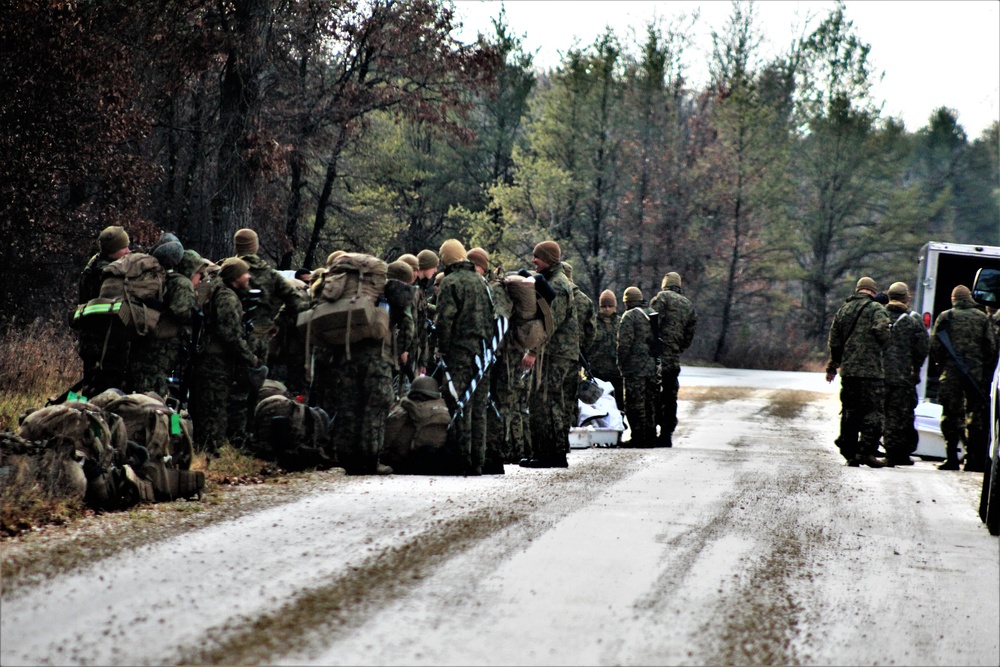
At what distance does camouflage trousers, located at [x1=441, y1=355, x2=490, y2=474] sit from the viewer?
35.4ft

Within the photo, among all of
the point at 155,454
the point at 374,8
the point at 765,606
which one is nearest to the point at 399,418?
the point at 155,454

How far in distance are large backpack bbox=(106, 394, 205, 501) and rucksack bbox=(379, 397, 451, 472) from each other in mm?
2248

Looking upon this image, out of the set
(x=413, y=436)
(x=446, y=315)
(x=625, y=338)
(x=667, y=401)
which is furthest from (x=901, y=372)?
(x=413, y=436)

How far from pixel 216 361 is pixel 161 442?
2159 mm

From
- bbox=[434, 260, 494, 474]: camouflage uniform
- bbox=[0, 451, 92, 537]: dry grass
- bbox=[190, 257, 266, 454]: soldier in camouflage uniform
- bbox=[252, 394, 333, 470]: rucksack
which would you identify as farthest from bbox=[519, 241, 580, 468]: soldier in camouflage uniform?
bbox=[0, 451, 92, 537]: dry grass

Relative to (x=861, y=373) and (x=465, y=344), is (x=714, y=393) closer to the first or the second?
(x=861, y=373)

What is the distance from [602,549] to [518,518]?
1.07 meters

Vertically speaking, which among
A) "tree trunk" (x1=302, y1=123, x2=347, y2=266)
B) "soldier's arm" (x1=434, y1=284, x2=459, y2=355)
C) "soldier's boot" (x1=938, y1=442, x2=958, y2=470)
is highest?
"tree trunk" (x1=302, y1=123, x2=347, y2=266)

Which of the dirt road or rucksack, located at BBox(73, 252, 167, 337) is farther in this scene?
rucksack, located at BBox(73, 252, 167, 337)

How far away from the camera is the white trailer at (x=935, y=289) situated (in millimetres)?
14758

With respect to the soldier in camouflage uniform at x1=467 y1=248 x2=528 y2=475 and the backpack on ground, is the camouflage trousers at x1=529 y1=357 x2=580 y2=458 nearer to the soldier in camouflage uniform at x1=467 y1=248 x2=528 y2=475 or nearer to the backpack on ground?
the soldier in camouflage uniform at x1=467 y1=248 x2=528 y2=475

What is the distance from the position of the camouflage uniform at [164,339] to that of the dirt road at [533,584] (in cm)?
189

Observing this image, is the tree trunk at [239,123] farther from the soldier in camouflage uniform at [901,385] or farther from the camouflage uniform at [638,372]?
the soldier in camouflage uniform at [901,385]

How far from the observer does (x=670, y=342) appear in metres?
15.6
